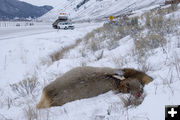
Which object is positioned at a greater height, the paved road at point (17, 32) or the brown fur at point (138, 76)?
the paved road at point (17, 32)

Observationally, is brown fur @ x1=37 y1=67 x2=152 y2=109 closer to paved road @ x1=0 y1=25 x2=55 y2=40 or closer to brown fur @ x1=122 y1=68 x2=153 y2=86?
brown fur @ x1=122 y1=68 x2=153 y2=86

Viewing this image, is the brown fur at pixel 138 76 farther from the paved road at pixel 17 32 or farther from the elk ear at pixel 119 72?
the paved road at pixel 17 32

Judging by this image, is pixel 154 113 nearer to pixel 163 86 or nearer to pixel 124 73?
pixel 163 86

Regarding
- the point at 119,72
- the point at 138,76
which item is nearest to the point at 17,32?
the point at 119,72

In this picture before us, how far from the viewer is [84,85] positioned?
277 cm

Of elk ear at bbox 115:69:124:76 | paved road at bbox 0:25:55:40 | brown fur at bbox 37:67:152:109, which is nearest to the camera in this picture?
brown fur at bbox 37:67:152:109

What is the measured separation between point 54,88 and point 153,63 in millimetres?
2055

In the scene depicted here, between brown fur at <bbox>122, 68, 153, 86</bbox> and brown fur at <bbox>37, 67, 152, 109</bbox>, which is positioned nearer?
brown fur at <bbox>37, 67, 152, 109</bbox>

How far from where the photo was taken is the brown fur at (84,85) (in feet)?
8.68

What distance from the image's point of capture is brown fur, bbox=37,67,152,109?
104 inches

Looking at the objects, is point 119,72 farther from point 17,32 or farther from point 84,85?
point 17,32

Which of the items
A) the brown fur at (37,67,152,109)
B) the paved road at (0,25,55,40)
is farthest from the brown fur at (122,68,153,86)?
the paved road at (0,25,55,40)

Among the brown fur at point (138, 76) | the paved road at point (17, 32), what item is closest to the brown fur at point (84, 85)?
the brown fur at point (138, 76)

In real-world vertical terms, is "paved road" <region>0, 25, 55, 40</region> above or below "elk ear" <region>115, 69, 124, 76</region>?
above
